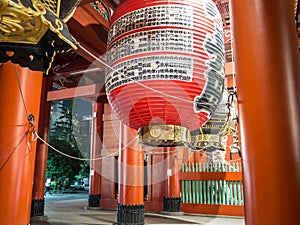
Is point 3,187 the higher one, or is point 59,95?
point 59,95

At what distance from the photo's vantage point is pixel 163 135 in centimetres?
124

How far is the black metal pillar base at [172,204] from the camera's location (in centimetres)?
613

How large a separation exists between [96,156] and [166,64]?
21.8ft

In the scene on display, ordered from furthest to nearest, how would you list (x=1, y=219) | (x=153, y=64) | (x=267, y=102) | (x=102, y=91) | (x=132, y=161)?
(x=102, y=91), (x=132, y=161), (x=1, y=219), (x=153, y=64), (x=267, y=102)

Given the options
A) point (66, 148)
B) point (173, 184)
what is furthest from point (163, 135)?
point (66, 148)

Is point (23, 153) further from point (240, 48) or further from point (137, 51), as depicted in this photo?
point (240, 48)

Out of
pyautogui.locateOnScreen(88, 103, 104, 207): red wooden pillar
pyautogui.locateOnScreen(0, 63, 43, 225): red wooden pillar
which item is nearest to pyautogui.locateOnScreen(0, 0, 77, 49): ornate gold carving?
pyautogui.locateOnScreen(0, 63, 43, 225): red wooden pillar

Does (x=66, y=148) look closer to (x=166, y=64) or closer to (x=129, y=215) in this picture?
(x=129, y=215)

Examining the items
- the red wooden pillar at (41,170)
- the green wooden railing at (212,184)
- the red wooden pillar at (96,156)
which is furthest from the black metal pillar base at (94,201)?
the green wooden railing at (212,184)

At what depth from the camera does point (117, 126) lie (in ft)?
23.6

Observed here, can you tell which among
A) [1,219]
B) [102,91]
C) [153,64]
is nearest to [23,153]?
[1,219]

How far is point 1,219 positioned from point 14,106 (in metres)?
0.82

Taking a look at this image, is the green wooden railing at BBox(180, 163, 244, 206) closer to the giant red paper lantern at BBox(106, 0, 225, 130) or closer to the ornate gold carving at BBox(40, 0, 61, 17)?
the giant red paper lantern at BBox(106, 0, 225, 130)

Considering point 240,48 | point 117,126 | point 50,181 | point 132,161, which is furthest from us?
point 50,181
